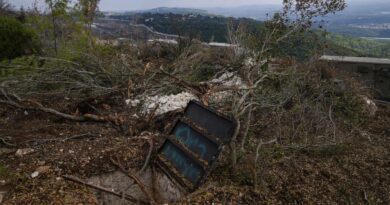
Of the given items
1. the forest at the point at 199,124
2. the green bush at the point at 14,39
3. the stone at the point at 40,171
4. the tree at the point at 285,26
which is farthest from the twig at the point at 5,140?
the green bush at the point at 14,39

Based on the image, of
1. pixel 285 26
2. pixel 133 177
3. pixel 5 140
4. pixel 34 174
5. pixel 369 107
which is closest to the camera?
pixel 34 174

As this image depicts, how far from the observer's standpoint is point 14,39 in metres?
7.74

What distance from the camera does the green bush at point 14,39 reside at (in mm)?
7621

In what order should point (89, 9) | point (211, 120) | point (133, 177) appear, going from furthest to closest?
1. point (89, 9)
2. point (211, 120)
3. point (133, 177)

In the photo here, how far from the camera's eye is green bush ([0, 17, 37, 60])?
7.62 metres

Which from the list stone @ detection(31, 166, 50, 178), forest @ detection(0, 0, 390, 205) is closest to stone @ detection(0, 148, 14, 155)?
forest @ detection(0, 0, 390, 205)

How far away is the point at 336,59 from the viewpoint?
7730 millimetres

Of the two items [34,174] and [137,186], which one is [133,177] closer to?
[137,186]

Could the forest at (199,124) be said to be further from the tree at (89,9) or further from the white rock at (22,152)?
the tree at (89,9)

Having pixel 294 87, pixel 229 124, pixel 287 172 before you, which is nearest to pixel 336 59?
pixel 294 87

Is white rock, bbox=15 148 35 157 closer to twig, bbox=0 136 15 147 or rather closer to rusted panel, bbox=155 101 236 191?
twig, bbox=0 136 15 147

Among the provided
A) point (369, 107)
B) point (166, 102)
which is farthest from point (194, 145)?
point (369, 107)

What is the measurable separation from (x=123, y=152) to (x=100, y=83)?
2.08 metres

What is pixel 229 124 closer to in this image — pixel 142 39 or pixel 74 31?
pixel 74 31
